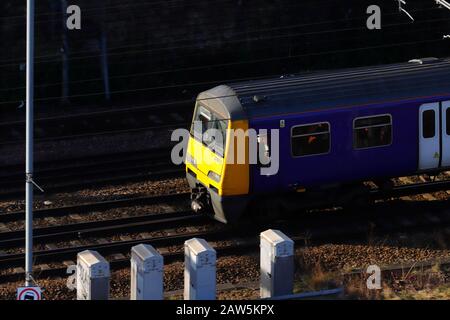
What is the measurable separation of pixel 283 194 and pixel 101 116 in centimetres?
814

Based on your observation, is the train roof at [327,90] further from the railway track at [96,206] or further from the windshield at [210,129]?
the railway track at [96,206]

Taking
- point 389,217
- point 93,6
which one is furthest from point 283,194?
point 93,6

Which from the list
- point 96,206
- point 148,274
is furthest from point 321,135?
point 148,274

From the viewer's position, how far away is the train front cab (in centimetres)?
2067

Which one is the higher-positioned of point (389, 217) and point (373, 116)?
point (373, 116)

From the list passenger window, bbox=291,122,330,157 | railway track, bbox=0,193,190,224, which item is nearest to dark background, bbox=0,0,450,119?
railway track, bbox=0,193,190,224

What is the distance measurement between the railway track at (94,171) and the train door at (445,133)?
222 inches

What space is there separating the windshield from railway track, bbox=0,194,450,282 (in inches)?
65.2

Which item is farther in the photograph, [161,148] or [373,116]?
[161,148]

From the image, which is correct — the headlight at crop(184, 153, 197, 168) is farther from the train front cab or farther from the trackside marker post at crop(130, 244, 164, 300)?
the trackside marker post at crop(130, 244, 164, 300)

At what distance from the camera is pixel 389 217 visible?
22391 millimetres

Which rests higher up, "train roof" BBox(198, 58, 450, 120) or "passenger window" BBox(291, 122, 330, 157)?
"train roof" BBox(198, 58, 450, 120)
